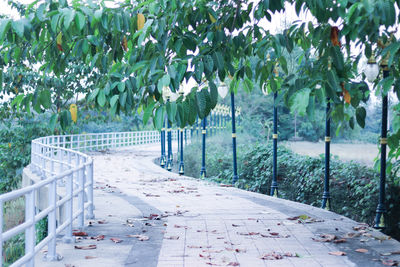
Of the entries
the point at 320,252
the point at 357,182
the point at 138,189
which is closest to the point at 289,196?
the point at 357,182

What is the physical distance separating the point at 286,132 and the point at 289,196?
28.0 metres

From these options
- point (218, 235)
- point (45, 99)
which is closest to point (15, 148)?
point (218, 235)

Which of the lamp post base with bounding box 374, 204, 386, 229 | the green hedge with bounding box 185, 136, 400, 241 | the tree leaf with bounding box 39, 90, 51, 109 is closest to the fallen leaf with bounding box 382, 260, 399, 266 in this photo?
the lamp post base with bounding box 374, 204, 386, 229

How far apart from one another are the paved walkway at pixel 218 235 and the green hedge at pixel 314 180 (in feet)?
3.53

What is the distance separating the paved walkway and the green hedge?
107cm

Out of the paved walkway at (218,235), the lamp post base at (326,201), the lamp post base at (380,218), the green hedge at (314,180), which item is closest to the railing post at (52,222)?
the paved walkway at (218,235)

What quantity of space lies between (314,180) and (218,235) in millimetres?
4661

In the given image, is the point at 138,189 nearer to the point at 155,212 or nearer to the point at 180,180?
the point at 180,180

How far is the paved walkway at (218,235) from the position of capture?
20.5 feet

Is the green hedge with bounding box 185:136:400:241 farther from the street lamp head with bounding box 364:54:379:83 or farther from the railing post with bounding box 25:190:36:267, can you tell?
the railing post with bounding box 25:190:36:267

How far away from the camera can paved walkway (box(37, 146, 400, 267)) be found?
20.5 feet

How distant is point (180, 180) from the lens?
15.2 metres

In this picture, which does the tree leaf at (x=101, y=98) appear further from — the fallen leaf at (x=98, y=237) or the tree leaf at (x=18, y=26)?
the fallen leaf at (x=98, y=237)

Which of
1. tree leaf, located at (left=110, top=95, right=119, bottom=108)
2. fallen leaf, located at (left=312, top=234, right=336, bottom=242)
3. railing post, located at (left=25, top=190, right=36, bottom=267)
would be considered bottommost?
fallen leaf, located at (left=312, top=234, right=336, bottom=242)
